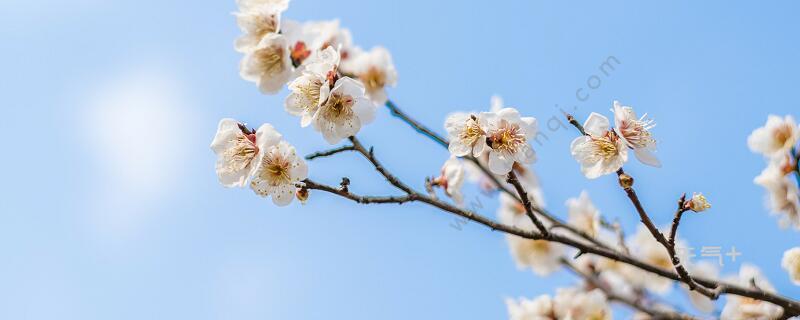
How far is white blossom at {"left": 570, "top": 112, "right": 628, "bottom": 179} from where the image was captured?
1.92m

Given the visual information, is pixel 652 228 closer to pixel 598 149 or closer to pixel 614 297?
pixel 598 149

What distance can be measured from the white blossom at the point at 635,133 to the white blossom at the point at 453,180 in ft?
2.92

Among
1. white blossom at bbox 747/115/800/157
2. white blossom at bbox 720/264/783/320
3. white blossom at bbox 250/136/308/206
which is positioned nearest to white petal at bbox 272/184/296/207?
white blossom at bbox 250/136/308/206

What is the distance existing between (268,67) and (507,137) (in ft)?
3.20

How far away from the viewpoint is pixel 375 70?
3150mm

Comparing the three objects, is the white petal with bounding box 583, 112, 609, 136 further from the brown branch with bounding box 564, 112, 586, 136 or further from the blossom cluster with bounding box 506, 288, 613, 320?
the blossom cluster with bounding box 506, 288, 613, 320

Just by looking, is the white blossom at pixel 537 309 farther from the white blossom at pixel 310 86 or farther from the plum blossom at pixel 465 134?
the white blossom at pixel 310 86

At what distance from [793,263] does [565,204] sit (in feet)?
3.73

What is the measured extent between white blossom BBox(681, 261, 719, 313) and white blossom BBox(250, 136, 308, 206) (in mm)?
1898

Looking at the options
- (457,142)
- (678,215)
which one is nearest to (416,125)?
(457,142)

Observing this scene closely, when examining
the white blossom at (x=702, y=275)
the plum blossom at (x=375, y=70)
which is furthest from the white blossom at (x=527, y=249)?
the plum blossom at (x=375, y=70)

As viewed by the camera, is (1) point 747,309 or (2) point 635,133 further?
(1) point 747,309

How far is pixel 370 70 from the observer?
3.14 m

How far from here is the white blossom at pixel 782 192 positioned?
2.29 m
